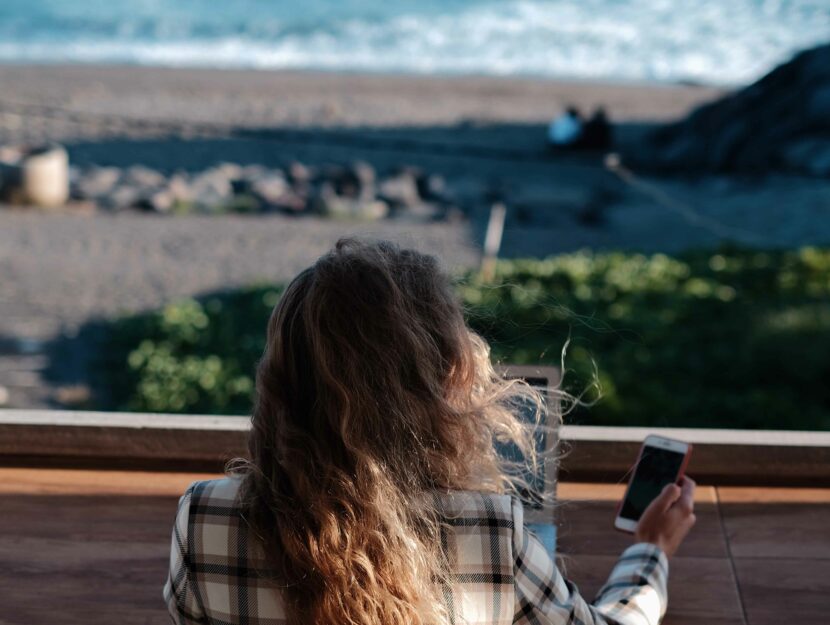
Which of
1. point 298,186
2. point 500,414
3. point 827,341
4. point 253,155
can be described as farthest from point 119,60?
point 500,414

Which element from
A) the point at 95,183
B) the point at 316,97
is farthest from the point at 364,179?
the point at 316,97

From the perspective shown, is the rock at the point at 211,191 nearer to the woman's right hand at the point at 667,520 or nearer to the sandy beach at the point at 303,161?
the sandy beach at the point at 303,161

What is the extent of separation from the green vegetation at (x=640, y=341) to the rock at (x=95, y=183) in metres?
3.74

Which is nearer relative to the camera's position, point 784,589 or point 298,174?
point 784,589

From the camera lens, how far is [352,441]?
1271 millimetres

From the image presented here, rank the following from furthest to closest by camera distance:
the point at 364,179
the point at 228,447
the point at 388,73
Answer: the point at 388,73 → the point at 364,179 → the point at 228,447

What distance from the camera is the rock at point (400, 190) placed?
1077 cm

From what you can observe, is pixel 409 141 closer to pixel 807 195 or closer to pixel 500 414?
pixel 807 195

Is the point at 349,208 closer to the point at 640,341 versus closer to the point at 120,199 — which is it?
the point at 120,199

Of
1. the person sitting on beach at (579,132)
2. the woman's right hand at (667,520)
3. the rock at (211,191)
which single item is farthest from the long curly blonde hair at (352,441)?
the person sitting on beach at (579,132)

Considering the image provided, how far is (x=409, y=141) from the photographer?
13383mm

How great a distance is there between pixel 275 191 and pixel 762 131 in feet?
19.8

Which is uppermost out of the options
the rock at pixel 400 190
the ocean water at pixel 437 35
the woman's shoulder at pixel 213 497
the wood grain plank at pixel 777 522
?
Answer: the ocean water at pixel 437 35

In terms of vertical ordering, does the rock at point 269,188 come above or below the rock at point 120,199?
above
